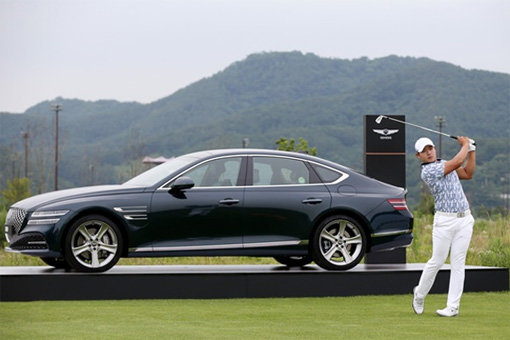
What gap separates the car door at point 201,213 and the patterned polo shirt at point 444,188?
285 cm

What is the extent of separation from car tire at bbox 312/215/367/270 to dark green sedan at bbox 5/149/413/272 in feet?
0.04

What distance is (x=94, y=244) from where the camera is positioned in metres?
12.2

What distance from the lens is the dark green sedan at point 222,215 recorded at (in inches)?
476

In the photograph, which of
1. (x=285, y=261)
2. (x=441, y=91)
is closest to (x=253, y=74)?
(x=441, y=91)

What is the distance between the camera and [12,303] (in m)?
11.7

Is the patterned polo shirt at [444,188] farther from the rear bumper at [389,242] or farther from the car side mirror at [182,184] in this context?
the car side mirror at [182,184]

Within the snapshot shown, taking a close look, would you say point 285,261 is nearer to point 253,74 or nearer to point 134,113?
point 134,113

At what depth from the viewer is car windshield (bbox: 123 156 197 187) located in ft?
41.4

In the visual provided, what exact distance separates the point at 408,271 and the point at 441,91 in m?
110

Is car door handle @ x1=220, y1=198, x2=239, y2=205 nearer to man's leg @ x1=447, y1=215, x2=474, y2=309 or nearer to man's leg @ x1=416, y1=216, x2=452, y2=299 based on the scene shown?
man's leg @ x1=416, y1=216, x2=452, y2=299

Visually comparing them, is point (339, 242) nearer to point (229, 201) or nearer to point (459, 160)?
point (229, 201)

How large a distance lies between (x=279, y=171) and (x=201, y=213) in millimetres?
1288

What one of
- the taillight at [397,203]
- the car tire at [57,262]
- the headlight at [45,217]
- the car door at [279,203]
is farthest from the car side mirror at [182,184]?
the taillight at [397,203]

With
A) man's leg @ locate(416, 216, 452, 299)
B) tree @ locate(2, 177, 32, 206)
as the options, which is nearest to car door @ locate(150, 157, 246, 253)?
man's leg @ locate(416, 216, 452, 299)
